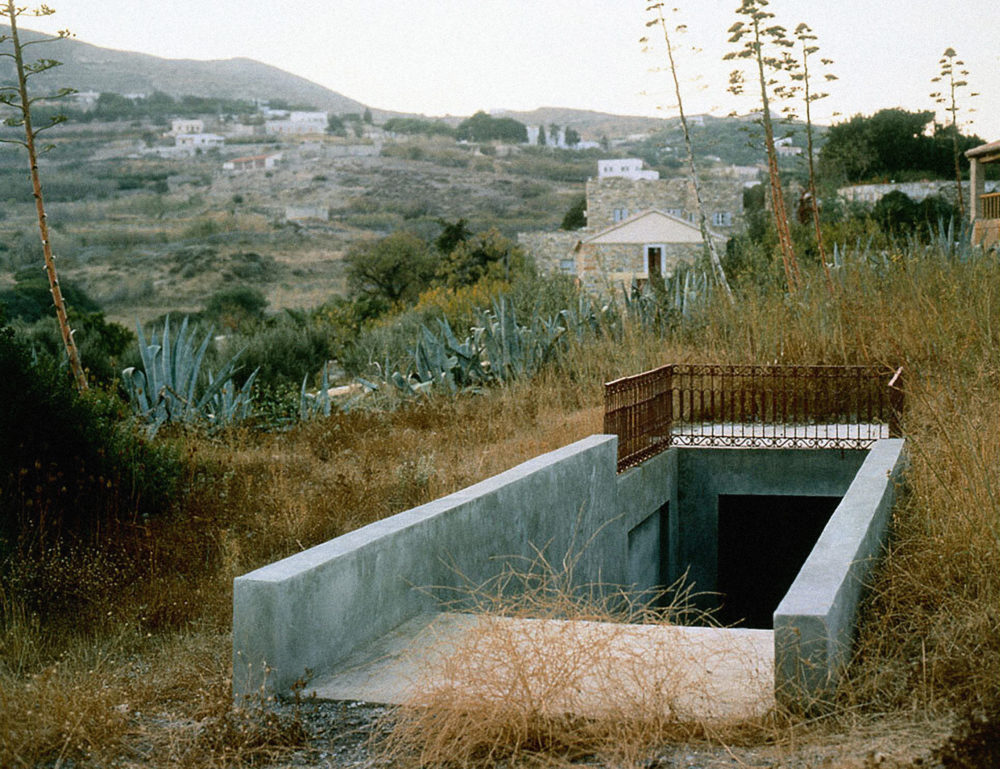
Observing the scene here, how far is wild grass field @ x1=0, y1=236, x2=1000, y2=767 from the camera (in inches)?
142

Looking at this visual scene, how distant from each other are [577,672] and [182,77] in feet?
575

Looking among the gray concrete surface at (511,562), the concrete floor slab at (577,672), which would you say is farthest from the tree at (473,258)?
the concrete floor slab at (577,672)

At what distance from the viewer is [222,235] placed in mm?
72188

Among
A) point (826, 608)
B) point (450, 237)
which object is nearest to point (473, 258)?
point (450, 237)

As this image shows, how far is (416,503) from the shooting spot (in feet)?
26.6

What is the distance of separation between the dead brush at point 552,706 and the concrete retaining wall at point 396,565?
534mm

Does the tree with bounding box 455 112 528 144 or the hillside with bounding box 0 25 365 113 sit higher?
the hillside with bounding box 0 25 365 113

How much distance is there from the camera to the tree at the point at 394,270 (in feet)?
147

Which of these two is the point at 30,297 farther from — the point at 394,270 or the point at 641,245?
the point at 641,245

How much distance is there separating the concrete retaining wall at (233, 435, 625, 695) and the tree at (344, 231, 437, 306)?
3728 centimetres

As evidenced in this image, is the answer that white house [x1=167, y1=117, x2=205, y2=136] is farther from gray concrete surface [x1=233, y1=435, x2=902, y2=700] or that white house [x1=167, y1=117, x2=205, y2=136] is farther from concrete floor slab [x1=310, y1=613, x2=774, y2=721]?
concrete floor slab [x1=310, y1=613, x2=774, y2=721]

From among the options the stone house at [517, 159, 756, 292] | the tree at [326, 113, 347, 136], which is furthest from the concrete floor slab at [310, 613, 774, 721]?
the tree at [326, 113, 347, 136]

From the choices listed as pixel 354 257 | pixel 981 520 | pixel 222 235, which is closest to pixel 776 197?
pixel 981 520

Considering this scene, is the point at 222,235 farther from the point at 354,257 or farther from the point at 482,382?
the point at 482,382
